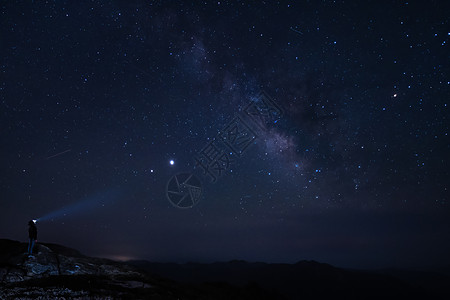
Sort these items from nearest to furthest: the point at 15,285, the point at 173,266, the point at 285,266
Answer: the point at 15,285 → the point at 285,266 → the point at 173,266

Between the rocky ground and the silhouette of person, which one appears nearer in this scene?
the rocky ground

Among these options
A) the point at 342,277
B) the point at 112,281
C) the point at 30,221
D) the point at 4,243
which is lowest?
the point at 342,277

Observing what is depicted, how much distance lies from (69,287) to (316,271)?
170 metres

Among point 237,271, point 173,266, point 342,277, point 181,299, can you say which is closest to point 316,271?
point 342,277

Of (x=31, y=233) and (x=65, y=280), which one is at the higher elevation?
(x=31, y=233)

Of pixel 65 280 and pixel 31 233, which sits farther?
pixel 31 233

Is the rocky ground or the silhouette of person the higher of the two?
the silhouette of person

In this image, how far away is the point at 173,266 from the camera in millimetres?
179000

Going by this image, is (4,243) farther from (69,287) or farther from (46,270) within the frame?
(69,287)

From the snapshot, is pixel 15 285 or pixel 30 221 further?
pixel 30 221

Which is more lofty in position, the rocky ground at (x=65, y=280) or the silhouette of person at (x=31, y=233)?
the silhouette of person at (x=31, y=233)

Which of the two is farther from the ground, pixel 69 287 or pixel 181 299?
pixel 69 287

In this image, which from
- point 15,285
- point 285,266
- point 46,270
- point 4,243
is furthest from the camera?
point 285,266

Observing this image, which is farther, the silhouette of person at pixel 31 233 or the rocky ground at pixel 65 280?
the silhouette of person at pixel 31 233
